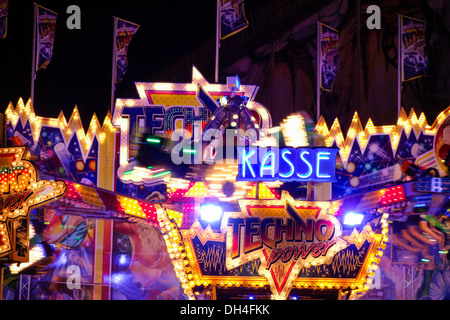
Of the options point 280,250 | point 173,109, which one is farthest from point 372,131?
point 280,250

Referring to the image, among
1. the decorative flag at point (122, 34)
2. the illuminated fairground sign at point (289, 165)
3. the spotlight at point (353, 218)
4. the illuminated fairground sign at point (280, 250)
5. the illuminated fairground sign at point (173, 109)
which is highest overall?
the decorative flag at point (122, 34)

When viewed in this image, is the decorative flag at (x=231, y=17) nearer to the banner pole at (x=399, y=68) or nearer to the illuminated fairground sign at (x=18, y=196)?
the banner pole at (x=399, y=68)

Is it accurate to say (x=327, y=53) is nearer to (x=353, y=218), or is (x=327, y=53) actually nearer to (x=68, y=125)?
(x=353, y=218)

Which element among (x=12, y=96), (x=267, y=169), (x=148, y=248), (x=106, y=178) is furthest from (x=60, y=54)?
(x=267, y=169)

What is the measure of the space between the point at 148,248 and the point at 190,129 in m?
3.30

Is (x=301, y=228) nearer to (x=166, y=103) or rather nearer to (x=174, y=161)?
(x=174, y=161)

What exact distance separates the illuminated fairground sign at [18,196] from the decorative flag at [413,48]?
9761 millimetres

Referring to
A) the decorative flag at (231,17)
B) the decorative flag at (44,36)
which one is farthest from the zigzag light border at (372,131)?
the decorative flag at (44,36)

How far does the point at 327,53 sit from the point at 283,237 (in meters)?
7.40

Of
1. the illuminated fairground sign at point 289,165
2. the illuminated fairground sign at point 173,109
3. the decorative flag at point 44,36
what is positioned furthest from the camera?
the decorative flag at point 44,36

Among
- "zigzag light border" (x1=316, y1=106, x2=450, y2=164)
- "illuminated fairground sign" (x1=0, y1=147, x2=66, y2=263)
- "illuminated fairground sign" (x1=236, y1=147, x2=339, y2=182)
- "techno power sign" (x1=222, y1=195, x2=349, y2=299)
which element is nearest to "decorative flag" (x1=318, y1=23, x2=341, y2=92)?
"zigzag light border" (x1=316, y1=106, x2=450, y2=164)

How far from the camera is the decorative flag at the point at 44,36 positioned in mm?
18609

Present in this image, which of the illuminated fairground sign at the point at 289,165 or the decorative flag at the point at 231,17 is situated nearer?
the illuminated fairground sign at the point at 289,165

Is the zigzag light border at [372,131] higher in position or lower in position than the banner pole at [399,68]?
lower
